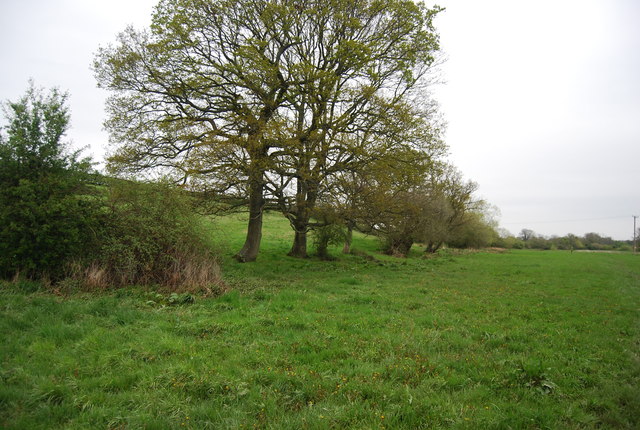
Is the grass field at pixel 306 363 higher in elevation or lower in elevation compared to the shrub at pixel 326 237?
lower

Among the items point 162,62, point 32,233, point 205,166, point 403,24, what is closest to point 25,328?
point 32,233

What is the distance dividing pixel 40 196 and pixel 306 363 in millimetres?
9971

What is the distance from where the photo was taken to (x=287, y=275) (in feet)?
53.4

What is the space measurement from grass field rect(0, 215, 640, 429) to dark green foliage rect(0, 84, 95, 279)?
1.13 metres

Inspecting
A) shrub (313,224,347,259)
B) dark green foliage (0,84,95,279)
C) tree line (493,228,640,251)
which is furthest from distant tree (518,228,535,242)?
dark green foliage (0,84,95,279)

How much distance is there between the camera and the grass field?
4.43 meters

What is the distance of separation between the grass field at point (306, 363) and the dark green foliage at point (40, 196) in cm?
113

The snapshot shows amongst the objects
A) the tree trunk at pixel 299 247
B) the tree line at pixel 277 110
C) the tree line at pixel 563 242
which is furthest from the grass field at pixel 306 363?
the tree line at pixel 563 242

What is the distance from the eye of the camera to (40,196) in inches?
419

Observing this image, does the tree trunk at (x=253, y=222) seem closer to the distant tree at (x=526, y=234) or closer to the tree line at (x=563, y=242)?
the tree line at (x=563, y=242)

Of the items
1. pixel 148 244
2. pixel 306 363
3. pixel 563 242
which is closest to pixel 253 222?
pixel 148 244

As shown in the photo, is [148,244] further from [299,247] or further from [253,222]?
[299,247]

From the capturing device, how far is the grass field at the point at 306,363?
4.43 m

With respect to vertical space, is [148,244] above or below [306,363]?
above
